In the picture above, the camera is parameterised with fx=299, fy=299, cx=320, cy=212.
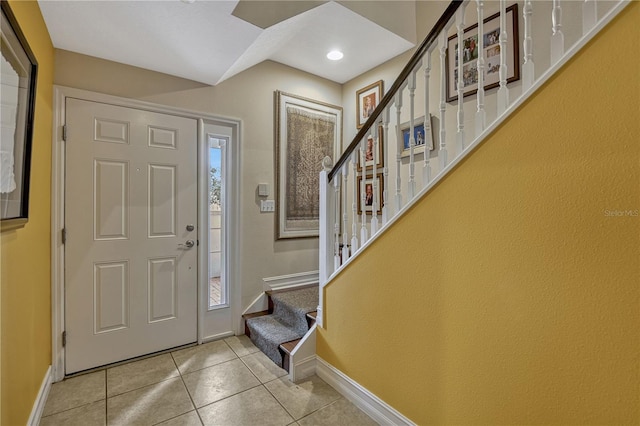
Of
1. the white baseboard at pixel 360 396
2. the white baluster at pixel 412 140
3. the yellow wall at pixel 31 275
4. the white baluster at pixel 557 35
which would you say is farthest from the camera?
the white baseboard at pixel 360 396

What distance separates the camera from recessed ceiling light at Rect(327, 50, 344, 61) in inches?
106

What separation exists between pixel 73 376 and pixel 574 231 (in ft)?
9.76

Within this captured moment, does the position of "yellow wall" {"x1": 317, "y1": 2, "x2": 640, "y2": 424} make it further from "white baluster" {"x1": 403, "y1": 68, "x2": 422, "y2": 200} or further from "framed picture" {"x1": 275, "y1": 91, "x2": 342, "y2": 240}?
"framed picture" {"x1": 275, "y1": 91, "x2": 342, "y2": 240}

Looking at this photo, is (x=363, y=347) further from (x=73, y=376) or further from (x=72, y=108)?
(x=72, y=108)

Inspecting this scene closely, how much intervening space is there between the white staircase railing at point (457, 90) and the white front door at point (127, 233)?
1.22 meters

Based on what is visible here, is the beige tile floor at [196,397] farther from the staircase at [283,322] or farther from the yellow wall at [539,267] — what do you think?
the yellow wall at [539,267]

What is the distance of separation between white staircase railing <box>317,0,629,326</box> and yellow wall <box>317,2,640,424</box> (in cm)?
8

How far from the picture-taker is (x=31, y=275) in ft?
5.24

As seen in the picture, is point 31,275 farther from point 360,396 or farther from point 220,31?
point 360,396

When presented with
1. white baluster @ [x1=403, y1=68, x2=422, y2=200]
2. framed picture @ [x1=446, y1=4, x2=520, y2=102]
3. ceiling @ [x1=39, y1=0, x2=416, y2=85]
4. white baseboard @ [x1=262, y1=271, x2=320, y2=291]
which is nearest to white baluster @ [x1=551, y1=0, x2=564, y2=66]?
white baluster @ [x1=403, y1=68, x2=422, y2=200]

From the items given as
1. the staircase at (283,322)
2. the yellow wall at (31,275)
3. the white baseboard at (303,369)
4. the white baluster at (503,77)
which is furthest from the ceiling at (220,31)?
the white baseboard at (303,369)

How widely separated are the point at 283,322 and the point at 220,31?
2.24 meters

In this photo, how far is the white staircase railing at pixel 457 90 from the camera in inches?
43.1

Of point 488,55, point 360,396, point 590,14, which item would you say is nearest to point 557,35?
point 590,14
